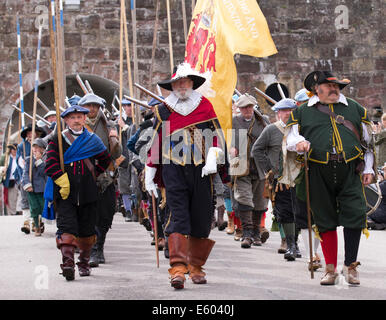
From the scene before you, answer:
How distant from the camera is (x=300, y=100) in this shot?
31.2 feet

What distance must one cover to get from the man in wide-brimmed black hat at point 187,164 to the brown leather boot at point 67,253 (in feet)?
2.91

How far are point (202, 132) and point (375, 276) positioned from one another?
193 cm

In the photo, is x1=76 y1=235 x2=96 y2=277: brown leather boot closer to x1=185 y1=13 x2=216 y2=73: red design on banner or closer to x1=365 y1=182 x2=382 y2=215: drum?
x1=185 y1=13 x2=216 y2=73: red design on banner

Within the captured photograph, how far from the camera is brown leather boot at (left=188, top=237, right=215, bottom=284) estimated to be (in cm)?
728

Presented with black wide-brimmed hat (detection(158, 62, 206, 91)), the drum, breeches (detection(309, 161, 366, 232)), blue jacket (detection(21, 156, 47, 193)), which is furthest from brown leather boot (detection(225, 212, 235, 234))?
breeches (detection(309, 161, 366, 232))

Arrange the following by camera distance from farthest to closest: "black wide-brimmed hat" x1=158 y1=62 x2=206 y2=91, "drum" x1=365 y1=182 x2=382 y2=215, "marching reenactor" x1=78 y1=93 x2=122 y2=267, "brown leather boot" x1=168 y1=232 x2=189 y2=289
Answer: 1. "drum" x1=365 y1=182 x2=382 y2=215
2. "marching reenactor" x1=78 y1=93 x2=122 y2=267
3. "black wide-brimmed hat" x1=158 y1=62 x2=206 y2=91
4. "brown leather boot" x1=168 y1=232 x2=189 y2=289

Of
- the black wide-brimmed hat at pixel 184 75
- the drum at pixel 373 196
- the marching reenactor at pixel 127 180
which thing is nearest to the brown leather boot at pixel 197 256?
the black wide-brimmed hat at pixel 184 75

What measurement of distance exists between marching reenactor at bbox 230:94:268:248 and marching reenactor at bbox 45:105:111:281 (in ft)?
9.31

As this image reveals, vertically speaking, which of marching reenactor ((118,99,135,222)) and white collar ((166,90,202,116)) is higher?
white collar ((166,90,202,116))

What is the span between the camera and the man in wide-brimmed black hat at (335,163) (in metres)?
7.00

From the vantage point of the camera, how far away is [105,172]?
8.80 meters

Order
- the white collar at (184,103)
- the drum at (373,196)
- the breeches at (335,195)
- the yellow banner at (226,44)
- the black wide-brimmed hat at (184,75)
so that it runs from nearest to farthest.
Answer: the breeches at (335,195)
the white collar at (184,103)
the black wide-brimmed hat at (184,75)
the yellow banner at (226,44)
the drum at (373,196)

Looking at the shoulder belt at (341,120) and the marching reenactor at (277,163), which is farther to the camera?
the marching reenactor at (277,163)

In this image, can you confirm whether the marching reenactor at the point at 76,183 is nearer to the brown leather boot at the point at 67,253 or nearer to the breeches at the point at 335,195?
the brown leather boot at the point at 67,253
